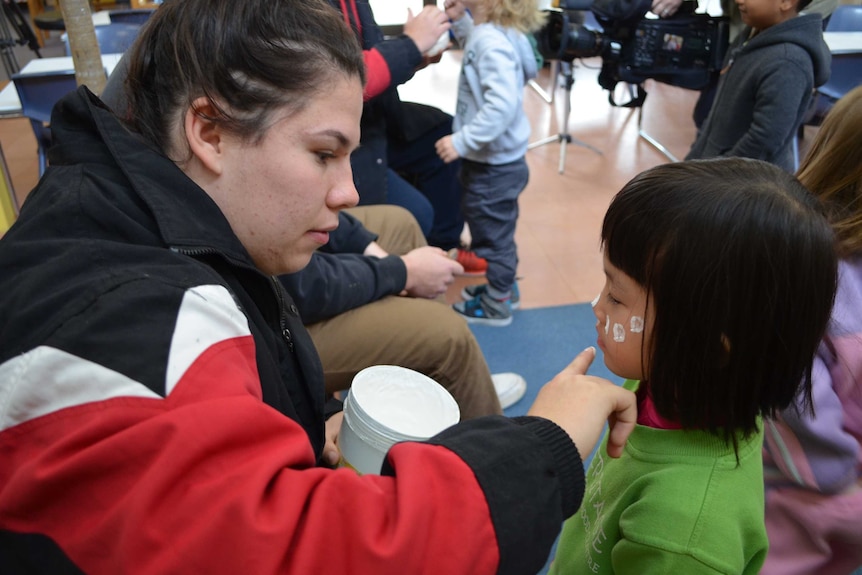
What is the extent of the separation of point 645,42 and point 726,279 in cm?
280

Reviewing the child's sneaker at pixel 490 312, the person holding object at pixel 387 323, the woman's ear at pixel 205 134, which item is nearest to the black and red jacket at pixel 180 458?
the woman's ear at pixel 205 134

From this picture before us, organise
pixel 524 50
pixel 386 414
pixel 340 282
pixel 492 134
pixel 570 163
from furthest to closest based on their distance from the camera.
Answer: pixel 570 163
pixel 524 50
pixel 492 134
pixel 340 282
pixel 386 414

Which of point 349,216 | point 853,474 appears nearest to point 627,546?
point 853,474

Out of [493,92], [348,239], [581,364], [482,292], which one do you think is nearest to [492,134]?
[493,92]

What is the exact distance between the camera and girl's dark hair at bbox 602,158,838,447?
71cm

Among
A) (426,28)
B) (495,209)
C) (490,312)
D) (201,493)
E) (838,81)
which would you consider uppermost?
(426,28)

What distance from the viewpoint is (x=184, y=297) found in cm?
59

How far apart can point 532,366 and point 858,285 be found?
4.18ft

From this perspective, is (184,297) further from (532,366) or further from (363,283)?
(532,366)

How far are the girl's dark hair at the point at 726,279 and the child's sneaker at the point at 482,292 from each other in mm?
1736

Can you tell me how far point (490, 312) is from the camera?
2.46 meters

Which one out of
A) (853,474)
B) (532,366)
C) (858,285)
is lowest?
(532,366)

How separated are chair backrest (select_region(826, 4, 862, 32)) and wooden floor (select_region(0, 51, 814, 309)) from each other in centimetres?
61

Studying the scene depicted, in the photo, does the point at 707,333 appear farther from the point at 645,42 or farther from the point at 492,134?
the point at 645,42
